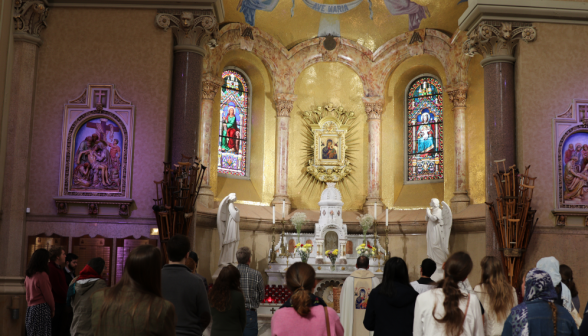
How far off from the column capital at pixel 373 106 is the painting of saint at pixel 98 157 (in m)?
7.68

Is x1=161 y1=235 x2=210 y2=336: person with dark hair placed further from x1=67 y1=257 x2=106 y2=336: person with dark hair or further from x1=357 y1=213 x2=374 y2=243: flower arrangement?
x1=357 y1=213 x2=374 y2=243: flower arrangement

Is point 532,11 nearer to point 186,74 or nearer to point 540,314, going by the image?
point 186,74

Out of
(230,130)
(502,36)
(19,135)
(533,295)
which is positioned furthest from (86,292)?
(230,130)

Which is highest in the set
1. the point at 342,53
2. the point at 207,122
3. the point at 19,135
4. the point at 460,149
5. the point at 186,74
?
the point at 342,53

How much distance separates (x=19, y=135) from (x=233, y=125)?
22.1 feet

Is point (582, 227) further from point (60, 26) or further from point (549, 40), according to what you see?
point (60, 26)

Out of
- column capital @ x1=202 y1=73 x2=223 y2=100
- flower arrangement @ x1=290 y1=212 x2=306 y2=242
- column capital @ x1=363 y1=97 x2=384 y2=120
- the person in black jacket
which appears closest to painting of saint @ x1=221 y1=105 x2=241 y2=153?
column capital @ x1=202 y1=73 x2=223 y2=100

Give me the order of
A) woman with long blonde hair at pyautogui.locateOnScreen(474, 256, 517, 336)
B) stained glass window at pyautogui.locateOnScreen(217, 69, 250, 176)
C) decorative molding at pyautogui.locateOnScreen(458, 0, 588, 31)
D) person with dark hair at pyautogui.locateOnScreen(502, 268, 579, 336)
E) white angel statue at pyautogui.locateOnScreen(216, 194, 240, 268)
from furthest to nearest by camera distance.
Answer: stained glass window at pyautogui.locateOnScreen(217, 69, 250, 176), white angel statue at pyautogui.locateOnScreen(216, 194, 240, 268), decorative molding at pyautogui.locateOnScreen(458, 0, 588, 31), woman with long blonde hair at pyautogui.locateOnScreen(474, 256, 517, 336), person with dark hair at pyautogui.locateOnScreen(502, 268, 579, 336)

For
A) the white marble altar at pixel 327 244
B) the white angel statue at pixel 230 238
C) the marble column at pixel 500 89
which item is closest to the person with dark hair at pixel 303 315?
the marble column at pixel 500 89

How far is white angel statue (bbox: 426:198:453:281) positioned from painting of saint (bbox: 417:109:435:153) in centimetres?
331

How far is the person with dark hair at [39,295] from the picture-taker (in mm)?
6234

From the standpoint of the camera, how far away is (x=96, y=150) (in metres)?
9.91

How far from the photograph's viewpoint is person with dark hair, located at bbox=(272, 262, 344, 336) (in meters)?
3.71

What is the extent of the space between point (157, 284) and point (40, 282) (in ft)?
12.4
